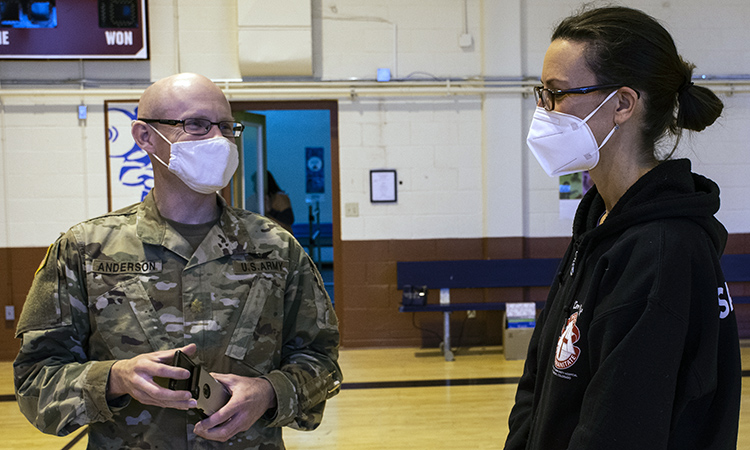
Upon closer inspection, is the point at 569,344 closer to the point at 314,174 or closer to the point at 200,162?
the point at 200,162

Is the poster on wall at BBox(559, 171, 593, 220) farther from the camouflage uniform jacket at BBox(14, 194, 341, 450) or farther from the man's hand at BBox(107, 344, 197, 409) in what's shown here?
the man's hand at BBox(107, 344, 197, 409)

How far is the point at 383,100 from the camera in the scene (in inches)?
203

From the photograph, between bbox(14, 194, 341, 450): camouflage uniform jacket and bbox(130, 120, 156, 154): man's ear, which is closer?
bbox(14, 194, 341, 450): camouflage uniform jacket

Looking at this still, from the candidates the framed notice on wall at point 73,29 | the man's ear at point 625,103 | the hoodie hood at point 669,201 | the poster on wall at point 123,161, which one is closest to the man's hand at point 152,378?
the hoodie hood at point 669,201

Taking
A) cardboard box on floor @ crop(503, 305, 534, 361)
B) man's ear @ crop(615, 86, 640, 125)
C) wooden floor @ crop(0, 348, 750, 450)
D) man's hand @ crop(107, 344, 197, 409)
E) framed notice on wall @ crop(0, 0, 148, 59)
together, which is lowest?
wooden floor @ crop(0, 348, 750, 450)

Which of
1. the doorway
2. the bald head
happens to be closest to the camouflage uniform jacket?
the bald head

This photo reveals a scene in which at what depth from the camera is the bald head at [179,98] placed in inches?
56.6

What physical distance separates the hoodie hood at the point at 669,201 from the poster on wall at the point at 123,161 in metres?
4.66

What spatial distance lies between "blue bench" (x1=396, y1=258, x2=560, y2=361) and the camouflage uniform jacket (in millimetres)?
3682

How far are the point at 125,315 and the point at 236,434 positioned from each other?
377mm

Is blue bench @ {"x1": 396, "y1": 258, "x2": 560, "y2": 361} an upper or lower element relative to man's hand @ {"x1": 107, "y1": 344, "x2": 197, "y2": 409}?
lower

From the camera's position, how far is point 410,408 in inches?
148

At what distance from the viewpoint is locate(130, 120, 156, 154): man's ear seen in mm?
1468

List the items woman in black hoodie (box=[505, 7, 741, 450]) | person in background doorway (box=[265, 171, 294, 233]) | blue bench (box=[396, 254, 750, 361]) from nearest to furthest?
woman in black hoodie (box=[505, 7, 741, 450]), blue bench (box=[396, 254, 750, 361]), person in background doorway (box=[265, 171, 294, 233])
